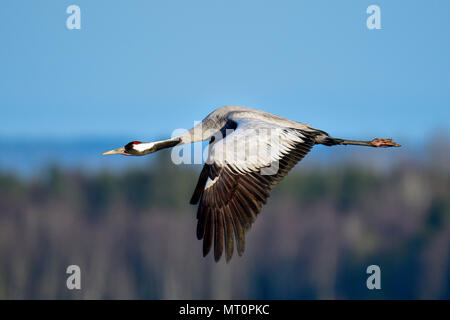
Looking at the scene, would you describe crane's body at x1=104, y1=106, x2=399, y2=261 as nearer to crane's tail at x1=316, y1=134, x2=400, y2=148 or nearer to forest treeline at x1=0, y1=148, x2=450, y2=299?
crane's tail at x1=316, y1=134, x2=400, y2=148

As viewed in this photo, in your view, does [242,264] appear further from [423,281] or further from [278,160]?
[278,160]

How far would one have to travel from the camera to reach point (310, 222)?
8050 cm

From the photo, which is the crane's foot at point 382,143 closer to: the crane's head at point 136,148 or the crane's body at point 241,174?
the crane's body at point 241,174

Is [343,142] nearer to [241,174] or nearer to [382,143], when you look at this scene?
[382,143]

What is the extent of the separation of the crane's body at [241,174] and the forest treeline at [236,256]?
4736 cm

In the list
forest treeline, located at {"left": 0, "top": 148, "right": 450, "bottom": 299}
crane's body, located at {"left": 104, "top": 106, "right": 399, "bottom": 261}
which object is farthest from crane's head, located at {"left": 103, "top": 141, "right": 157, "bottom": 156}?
forest treeline, located at {"left": 0, "top": 148, "right": 450, "bottom": 299}

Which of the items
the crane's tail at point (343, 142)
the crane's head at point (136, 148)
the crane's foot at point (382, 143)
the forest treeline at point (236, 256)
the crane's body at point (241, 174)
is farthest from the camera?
the forest treeline at point (236, 256)

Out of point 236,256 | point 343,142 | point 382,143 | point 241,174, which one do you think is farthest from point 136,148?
point 236,256

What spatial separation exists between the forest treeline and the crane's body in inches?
1865

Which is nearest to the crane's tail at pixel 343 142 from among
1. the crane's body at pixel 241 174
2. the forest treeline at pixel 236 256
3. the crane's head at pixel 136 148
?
the crane's body at pixel 241 174

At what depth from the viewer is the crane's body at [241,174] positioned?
13516mm

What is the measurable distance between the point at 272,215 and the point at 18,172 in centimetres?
2693
